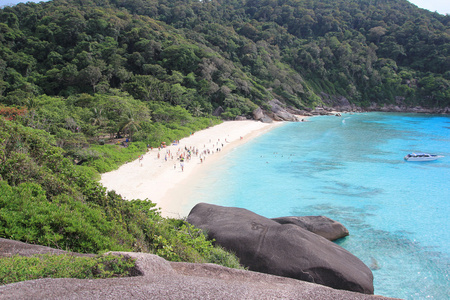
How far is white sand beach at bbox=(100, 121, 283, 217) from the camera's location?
19594mm

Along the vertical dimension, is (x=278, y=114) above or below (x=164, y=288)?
above

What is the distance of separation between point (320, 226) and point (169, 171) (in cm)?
1472

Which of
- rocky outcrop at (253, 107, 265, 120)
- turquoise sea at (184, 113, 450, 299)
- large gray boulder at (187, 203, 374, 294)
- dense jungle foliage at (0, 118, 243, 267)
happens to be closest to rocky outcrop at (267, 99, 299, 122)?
rocky outcrop at (253, 107, 265, 120)

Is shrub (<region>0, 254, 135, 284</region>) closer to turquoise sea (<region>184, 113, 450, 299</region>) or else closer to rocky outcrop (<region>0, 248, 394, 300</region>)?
rocky outcrop (<region>0, 248, 394, 300</region>)

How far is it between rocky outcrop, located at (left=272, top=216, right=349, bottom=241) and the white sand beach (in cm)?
600

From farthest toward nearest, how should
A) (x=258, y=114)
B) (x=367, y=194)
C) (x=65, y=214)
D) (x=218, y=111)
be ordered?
(x=258, y=114)
(x=218, y=111)
(x=367, y=194)
(x=65, y=214)

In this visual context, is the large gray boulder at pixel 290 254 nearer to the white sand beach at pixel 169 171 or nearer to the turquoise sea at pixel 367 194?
the turquoise sea at pixel 367 194

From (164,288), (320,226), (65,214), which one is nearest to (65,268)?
(164,288)

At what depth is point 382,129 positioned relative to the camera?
5266 cm

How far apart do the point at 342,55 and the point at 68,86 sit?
3258 inches

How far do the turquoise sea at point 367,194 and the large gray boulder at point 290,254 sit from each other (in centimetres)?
242

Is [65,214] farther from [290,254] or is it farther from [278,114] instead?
[278,114]

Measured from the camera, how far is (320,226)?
14.6 metres

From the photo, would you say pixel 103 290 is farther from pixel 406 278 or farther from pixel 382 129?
pixel 382 129
